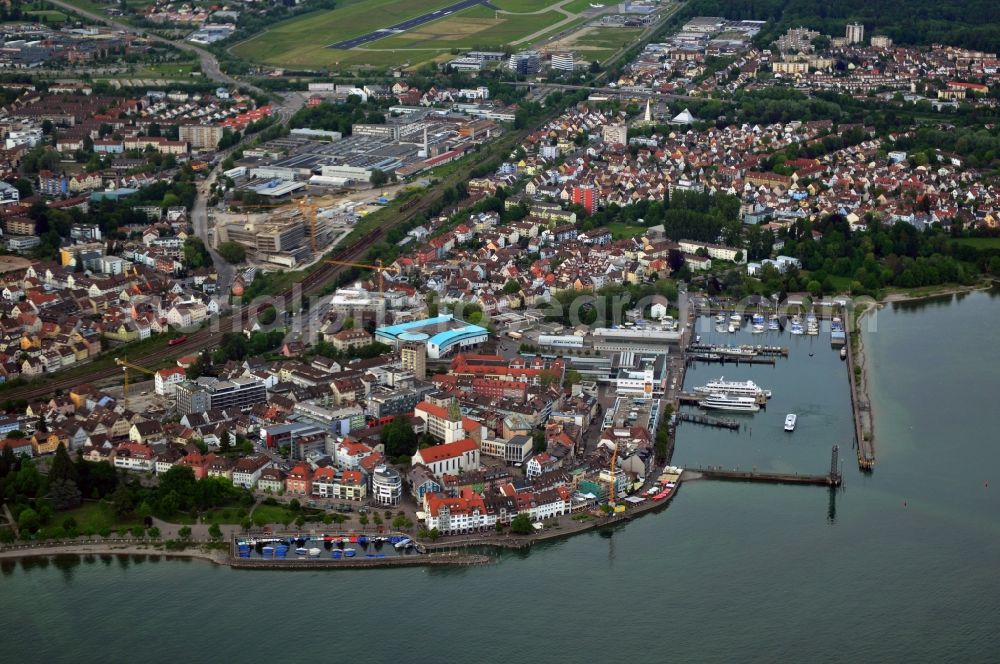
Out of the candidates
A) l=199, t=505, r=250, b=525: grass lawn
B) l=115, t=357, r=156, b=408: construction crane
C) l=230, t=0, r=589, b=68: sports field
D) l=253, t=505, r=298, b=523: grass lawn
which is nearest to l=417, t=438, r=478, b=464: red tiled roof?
l=253, t=505, r=298, b=523: grass lawn

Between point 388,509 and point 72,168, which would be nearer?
point 388,509

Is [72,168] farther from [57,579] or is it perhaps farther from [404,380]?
[57,579]

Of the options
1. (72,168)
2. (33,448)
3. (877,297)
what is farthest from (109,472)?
(72,168)

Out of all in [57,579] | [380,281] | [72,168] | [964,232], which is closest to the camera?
[57,579]

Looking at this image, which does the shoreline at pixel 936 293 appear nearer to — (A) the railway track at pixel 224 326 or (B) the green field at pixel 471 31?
(A) the railway track at pixel 224 326

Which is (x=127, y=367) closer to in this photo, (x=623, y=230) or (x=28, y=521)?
(x=28, y=521)
